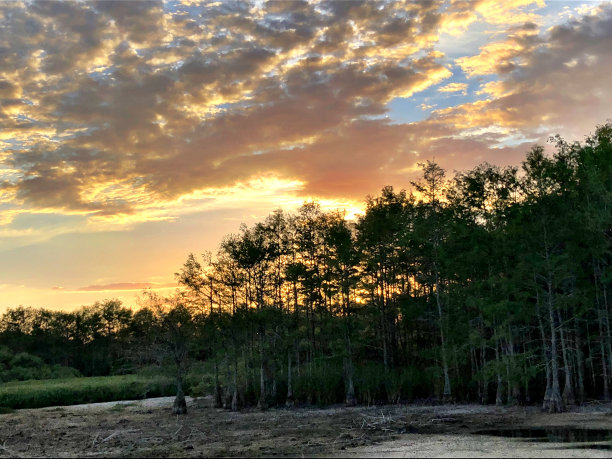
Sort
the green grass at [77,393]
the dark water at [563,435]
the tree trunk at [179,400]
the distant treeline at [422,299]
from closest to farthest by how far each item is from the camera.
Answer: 1. the dark water at [563,435]
2. the distant treeline at [422,299]
3. the tree trunk at [179,400]
4. the green grass at [77,393]

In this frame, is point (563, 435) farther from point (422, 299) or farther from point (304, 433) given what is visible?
point (422, 299)

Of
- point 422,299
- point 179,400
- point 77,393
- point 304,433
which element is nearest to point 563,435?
point 304,433

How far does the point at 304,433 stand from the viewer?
28.2 metres

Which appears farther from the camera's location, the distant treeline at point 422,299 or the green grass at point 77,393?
the green grass at point 77,393

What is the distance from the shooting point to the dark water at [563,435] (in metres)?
22.0

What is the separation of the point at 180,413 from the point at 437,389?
20190 mm

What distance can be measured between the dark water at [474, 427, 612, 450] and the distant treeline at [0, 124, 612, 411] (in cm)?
873

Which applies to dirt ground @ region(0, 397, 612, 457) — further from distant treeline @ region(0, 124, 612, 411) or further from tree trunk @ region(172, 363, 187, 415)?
distant treeline @ region(0, 124, 612, 411)

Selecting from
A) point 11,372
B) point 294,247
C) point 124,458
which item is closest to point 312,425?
point 124,458

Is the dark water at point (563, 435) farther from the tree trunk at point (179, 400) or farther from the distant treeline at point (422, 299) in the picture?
the tree trunk at point (179, 400)

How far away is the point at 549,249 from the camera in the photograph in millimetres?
37562

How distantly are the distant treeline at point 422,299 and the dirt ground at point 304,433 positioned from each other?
14.0 ft

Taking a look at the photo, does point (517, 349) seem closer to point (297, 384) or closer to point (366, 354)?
point (366, 354)

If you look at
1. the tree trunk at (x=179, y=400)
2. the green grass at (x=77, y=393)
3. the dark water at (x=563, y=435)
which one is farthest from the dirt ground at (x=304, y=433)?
the green grass at (x=77, y=393)
